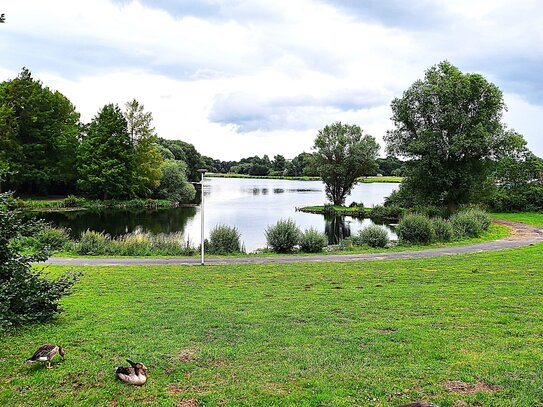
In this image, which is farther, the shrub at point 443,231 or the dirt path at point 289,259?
the shrub at point 443,231

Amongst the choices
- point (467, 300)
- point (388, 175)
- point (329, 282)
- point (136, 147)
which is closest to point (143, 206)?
point (136, 147)

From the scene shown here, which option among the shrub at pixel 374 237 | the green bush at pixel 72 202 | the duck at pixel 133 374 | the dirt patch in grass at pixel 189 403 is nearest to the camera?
the dirt patch in grass at pixel 189 403

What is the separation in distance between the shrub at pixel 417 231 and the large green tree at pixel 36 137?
54403 millimetres

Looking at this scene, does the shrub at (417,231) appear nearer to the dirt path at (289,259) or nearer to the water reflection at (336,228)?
the dirt path at (289,259)

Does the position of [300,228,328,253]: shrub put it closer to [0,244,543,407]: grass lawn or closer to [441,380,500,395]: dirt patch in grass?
[0,244,543,407]: grass lawn

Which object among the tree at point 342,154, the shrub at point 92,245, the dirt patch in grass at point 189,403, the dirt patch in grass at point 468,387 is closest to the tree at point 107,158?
the tree at point 342,154

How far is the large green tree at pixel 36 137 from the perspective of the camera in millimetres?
62938

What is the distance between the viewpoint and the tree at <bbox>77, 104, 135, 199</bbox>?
64.6 metres

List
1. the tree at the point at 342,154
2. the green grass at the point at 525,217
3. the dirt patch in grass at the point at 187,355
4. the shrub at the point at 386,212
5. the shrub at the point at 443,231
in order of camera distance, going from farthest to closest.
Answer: the tree at the point at 342,154
the shrub at the point at 386,212
the green grass at the point at 525,217
the shrub at the point at 443,231
the dirt patch in grass at the point at 187,355

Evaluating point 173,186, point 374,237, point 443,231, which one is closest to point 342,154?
point 173,186

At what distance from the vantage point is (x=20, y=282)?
28.1 feet

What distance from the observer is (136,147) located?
70625 mm

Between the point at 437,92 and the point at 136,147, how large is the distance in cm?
4833

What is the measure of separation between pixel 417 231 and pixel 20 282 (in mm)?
24154
